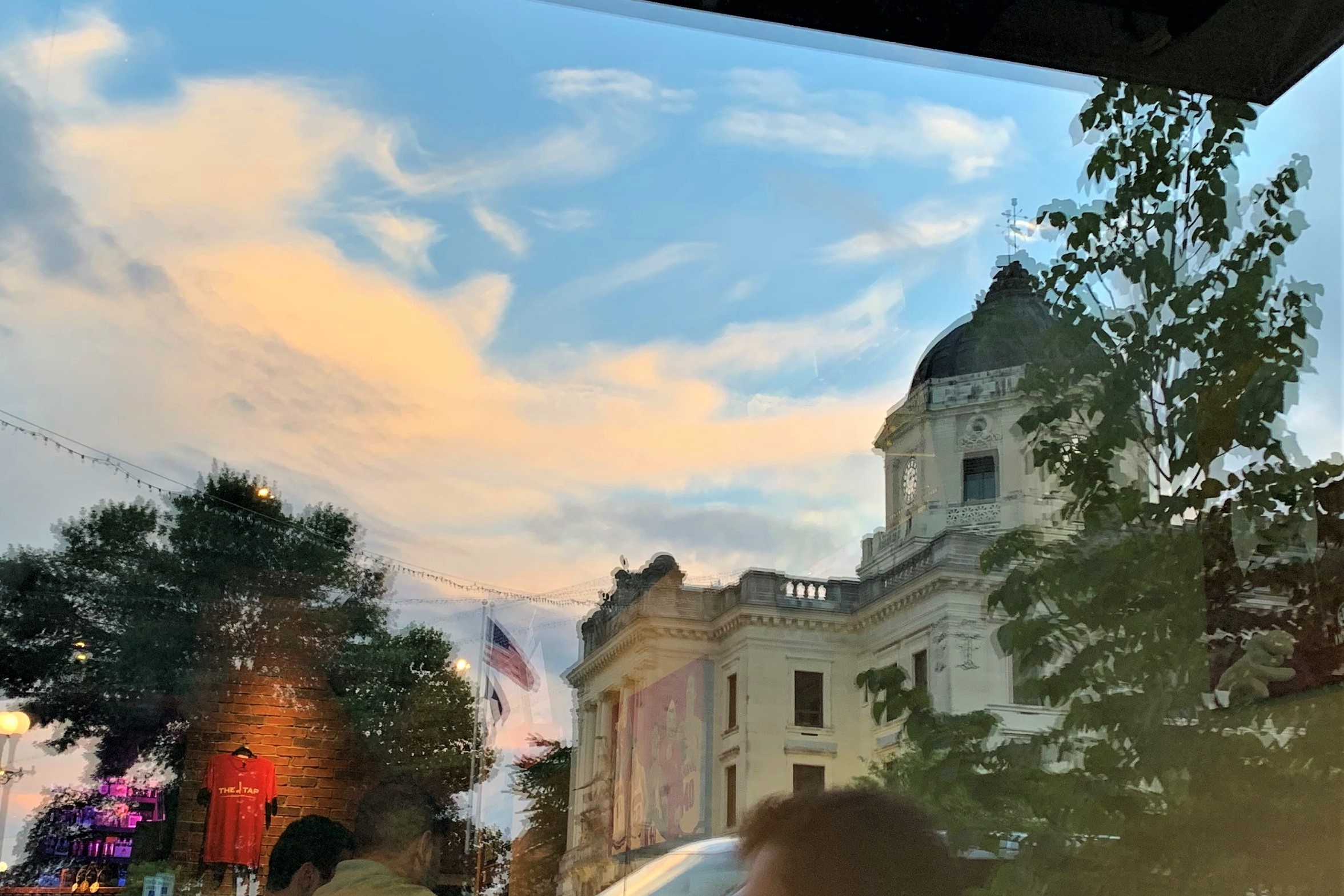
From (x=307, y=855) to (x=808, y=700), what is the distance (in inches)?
46.0

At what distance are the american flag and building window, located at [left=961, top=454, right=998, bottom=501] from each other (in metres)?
0.94

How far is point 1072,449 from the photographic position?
2133mm

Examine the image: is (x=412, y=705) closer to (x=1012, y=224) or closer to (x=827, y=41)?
(x=1012, y=224)

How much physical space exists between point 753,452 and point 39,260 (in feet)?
4.15

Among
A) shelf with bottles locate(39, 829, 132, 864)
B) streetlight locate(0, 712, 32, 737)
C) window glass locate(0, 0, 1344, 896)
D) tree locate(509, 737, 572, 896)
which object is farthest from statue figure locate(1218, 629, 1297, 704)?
shelf with bottles locate(39, 829, 132, 864)

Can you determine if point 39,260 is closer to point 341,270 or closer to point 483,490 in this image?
point 341,270

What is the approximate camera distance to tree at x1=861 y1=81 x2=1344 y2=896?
1858 mm

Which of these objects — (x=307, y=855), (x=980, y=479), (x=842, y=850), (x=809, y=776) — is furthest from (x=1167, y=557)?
(x=307, y=855)

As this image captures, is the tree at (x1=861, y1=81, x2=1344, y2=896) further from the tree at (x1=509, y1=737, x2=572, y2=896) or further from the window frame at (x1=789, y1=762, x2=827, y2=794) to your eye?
the tree at (x1=509, y1=737, x2=572, y2=896)

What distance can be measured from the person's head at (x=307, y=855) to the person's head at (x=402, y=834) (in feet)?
0.21

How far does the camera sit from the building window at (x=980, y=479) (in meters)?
2.19

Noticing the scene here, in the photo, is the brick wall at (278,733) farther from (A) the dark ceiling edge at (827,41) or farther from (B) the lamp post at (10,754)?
(A) the dark ceiling edge at (827,41)

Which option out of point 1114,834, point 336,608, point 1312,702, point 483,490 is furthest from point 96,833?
point 1312,702

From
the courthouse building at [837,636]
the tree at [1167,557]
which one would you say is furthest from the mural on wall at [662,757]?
the tree at [1167,557]
